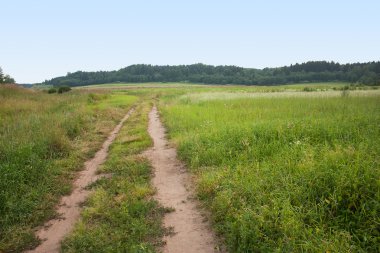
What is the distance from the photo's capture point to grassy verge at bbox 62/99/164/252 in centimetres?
470

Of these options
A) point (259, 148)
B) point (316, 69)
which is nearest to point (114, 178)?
point (259, 148)

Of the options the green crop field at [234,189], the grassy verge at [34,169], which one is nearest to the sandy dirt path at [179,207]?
the green crop field at [234,189]

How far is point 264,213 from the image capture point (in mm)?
4742

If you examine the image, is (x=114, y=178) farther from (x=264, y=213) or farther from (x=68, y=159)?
(x=264, y=213)

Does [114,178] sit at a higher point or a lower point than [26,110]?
lower

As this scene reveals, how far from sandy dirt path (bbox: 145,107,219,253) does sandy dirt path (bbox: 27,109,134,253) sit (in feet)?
6.07

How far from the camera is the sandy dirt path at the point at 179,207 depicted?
4688 mm

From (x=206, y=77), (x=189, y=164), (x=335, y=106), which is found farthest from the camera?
(x=206, y=77)

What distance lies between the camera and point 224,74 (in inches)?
5330

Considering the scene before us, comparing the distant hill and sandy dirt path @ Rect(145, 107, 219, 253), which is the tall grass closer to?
sandy dirt path @ Rect(145, 107, 219, 253)

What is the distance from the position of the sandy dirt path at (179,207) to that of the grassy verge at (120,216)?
0.25 metres

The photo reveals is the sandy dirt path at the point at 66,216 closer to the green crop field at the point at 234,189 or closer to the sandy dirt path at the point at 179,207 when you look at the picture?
the green crop field at the point at 234,189

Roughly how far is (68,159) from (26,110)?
36.0 ft

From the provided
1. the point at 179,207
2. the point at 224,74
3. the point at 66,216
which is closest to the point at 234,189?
the point at 179,207
